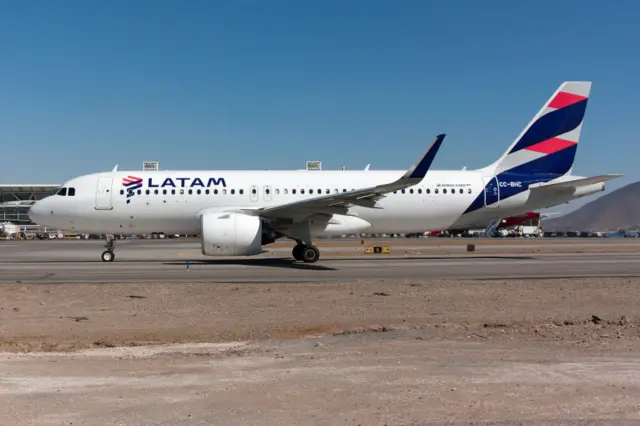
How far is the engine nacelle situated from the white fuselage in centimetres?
305

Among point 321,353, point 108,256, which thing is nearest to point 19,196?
point 108,256

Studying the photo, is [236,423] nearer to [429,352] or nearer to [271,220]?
[429,352]

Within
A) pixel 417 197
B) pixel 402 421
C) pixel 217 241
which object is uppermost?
pixel 417 197

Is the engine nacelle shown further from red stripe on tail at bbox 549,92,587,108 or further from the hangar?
the hangar

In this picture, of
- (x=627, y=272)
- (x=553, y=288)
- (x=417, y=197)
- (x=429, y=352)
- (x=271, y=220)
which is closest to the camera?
(x=429, y=352)

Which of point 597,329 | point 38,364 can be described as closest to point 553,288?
point 597,329

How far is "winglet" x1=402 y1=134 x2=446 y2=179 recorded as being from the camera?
62.5ft

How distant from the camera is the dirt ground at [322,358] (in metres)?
4.85

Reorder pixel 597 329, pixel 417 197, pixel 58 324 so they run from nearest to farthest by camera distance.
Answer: pixel 597 329 < pixel 58 324 < pixel 417 197

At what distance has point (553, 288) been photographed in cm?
1387

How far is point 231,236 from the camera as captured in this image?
2069cm

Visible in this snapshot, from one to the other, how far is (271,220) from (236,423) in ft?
58.2

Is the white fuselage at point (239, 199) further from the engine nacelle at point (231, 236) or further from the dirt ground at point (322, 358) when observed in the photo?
the dirt ground at point (322, 358)

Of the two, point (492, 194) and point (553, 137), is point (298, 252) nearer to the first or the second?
point (492, 194)
